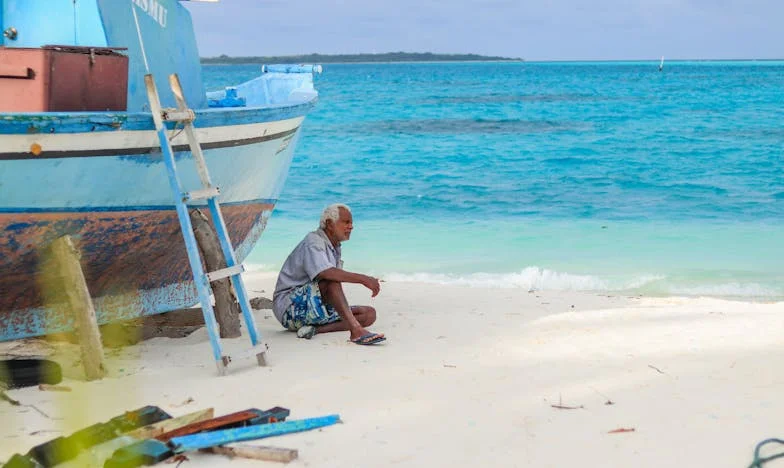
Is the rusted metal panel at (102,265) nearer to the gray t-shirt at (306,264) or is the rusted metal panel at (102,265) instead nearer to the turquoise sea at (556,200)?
the gray t-shirt at (306,264)

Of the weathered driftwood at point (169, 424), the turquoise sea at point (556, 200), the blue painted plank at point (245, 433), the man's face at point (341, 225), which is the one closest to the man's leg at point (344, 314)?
the man's face at point (341, 225)

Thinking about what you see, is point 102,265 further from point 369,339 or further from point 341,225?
point 369,339

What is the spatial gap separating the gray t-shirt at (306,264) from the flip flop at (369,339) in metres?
0.50

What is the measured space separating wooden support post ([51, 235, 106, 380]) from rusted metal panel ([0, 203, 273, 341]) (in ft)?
0.58

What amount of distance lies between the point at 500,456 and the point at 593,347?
197cm

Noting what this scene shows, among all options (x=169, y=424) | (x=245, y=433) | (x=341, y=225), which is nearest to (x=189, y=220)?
(x=341, y=225)

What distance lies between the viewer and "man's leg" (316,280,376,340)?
19.7 ft

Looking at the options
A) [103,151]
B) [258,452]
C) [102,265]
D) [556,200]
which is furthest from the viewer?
[556,200]

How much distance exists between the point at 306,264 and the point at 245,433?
2171mm

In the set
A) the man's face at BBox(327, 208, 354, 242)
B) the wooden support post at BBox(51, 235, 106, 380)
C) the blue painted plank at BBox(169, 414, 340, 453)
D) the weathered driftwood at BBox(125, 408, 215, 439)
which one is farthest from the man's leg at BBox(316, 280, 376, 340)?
the weathered driftwood at BBox(125, 408, 215, 439)

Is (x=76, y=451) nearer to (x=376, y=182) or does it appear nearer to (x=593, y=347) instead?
(x=593, y=347)

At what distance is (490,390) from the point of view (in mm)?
4922

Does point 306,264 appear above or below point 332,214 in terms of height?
→ below

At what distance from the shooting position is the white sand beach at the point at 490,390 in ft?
13.5
